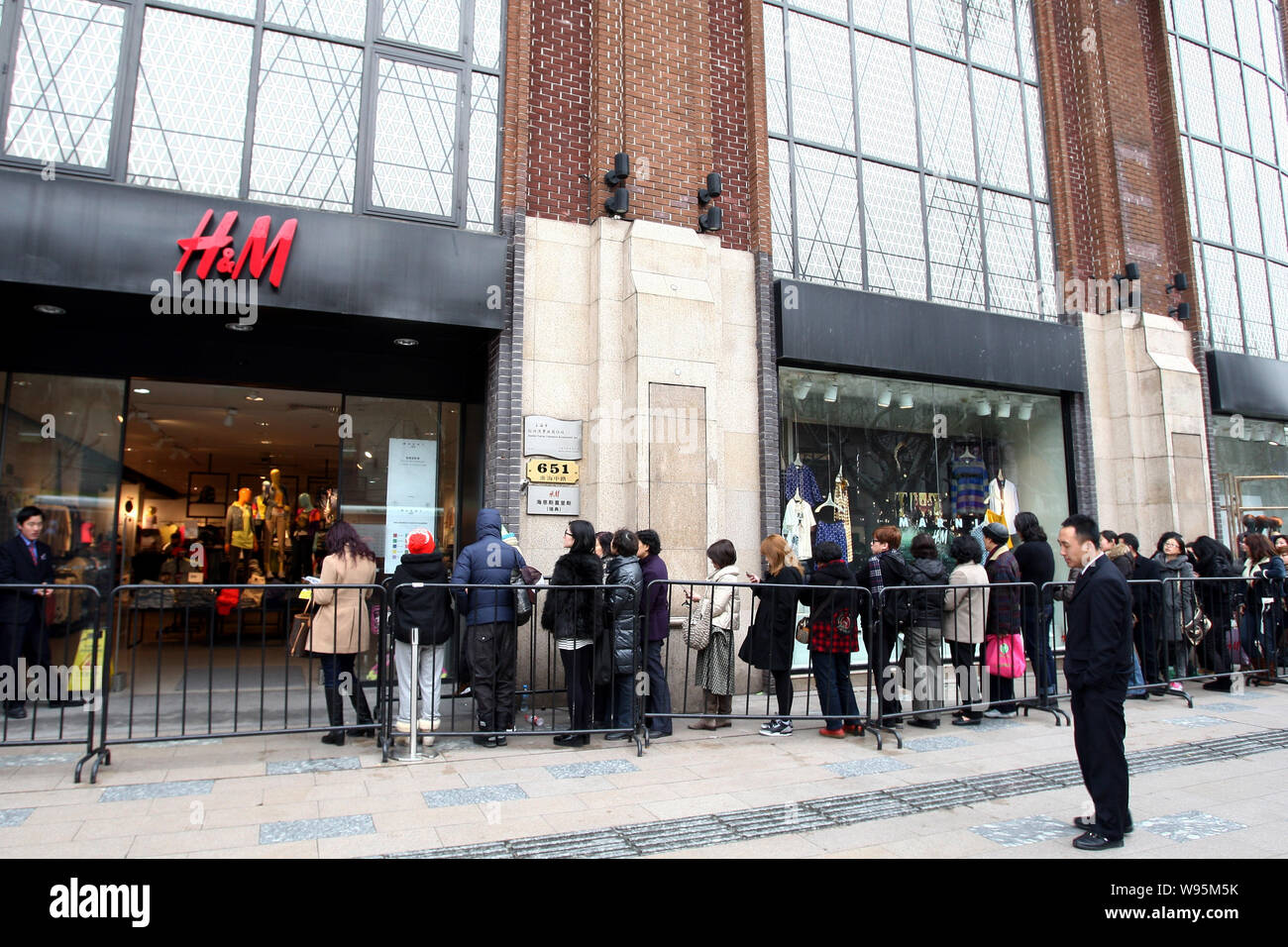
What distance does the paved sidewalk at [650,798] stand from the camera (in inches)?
171

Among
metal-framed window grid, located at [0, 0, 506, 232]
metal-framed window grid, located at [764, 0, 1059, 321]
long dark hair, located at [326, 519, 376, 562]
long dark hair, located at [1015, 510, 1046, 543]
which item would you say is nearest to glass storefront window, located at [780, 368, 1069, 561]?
metal-framed window grid, located at [764, 0, 1059, 321]

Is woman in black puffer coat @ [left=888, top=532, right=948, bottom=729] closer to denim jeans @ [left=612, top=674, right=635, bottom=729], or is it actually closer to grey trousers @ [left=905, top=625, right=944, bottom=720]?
grey trousers @ [left=905, top=625, right=944, bottom=720]

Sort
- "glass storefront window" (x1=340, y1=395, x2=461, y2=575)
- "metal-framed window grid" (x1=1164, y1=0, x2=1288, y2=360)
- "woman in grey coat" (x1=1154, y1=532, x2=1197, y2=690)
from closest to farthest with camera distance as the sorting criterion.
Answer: "woman in grey coat" (x1=1154, y1=532, x2=1197, y2=690) → "glass storefront window" (x1=340, y1=395, x2=461, y2=575) → "metal-framed window grid" (x1=1164, y1=0, x2=1288, y2=360)

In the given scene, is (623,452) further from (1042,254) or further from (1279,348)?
(1279,348)

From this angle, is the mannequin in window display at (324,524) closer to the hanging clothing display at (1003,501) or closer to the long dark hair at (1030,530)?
the long dark hair at (1030,530)

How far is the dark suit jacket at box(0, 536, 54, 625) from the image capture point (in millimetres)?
6961

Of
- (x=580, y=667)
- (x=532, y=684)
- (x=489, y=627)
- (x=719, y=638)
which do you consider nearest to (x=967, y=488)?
(x=719, y=638)

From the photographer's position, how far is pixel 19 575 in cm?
709

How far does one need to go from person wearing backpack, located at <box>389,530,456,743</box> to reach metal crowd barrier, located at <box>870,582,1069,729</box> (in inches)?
149

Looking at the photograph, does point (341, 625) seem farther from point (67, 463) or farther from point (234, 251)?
point (67, 463)

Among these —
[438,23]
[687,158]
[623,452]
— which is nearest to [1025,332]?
[687,158]

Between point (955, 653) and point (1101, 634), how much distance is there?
3.13 meters

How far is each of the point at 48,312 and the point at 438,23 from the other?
16.2ft

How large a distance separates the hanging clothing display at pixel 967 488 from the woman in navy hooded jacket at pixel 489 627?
6.97 meters
